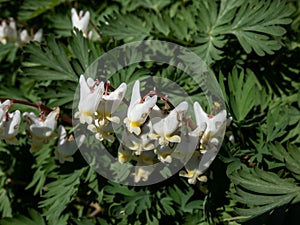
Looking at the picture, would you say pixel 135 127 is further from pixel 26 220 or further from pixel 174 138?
pixel 26 220

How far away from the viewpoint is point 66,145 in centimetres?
213

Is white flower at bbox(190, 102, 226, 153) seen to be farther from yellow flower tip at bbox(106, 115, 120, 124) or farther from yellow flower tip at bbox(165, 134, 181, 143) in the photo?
yellow flower tip at bbox(106, 115, 120, 124)

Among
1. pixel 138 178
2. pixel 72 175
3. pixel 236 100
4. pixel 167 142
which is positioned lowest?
pixel 72 175

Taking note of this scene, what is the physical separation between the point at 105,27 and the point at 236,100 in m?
0.79

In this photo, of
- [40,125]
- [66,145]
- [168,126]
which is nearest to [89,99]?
[168,126]

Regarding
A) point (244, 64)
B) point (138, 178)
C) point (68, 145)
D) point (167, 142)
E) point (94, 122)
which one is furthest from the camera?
point (244, 64)

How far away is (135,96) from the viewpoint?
5.51 ft

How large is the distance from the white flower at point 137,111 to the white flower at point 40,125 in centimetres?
46

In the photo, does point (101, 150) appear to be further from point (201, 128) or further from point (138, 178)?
point (201, 128)

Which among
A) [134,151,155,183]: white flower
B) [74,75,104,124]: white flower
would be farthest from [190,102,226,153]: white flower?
[74,75,104,124]: white flower

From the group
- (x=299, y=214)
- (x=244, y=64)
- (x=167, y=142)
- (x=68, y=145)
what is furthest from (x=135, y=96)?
(x=244, y=64)

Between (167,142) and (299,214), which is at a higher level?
(167,142)

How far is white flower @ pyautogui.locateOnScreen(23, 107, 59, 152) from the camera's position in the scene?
77.3 inches

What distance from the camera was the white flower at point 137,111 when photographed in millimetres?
1627
